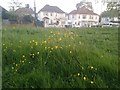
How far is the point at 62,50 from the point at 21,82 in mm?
1323

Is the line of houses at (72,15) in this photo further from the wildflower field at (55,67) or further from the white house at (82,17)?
the wildflower field at (55,67)

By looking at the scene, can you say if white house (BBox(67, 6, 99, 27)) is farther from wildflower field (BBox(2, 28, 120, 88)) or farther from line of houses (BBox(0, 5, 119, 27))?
wildflower field (BBox(2, 28, 120, 88))

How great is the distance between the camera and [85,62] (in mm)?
4363

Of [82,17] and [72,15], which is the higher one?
[72,15]

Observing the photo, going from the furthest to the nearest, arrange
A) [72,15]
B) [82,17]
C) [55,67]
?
1. [72,15]
2. [82,17]
3. [55,67]

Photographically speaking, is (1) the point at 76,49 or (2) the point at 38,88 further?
(1) the point at 76,49

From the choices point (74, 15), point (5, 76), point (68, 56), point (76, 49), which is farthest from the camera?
point (74, 15)

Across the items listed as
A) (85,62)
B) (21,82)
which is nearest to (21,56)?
(21,82)

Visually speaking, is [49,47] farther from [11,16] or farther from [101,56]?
[11,16]

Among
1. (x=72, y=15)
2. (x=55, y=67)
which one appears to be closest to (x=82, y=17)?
(x=72, y=15)

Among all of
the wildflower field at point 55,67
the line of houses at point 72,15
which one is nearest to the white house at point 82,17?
the line of houses at point 72,15

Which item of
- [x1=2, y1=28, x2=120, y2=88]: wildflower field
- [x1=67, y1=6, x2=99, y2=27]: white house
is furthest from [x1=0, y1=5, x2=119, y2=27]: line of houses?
[x1=2, y1=28, x2=120, y2=88]: wildflower field

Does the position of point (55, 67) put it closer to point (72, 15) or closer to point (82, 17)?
point (82, 17)

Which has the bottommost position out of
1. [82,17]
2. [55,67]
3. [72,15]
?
[55,67]
